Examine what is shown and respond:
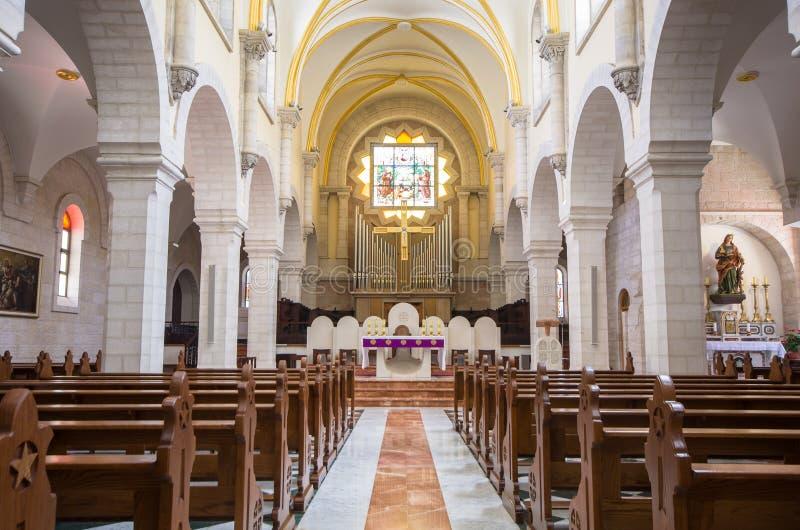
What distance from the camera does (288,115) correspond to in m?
16.6

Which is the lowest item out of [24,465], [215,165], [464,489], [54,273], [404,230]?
[464,489]

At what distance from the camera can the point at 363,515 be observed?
5000 millimetres

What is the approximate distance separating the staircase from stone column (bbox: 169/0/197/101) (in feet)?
22.5

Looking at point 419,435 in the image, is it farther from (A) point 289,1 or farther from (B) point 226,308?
(A) point 289,1

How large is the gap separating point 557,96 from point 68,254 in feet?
39.3

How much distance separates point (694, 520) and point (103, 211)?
17644 millimetres

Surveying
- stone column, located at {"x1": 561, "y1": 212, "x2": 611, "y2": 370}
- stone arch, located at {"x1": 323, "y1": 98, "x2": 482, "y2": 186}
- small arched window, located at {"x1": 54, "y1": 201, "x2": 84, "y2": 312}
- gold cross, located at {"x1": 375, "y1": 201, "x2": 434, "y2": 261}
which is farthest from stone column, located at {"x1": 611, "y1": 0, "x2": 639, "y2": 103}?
stone arch, located at {"x1": 323, "y1": 98, "x2": 482, "y2": 186}

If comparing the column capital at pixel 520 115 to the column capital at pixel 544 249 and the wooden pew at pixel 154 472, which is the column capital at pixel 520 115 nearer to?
the column capital at pixel 544 249

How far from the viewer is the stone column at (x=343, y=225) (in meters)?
25.5

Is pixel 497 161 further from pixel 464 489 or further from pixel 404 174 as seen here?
pixel 464 489

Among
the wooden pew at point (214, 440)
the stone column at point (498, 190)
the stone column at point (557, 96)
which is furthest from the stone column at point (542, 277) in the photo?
the wooden pew at point (214, 440)

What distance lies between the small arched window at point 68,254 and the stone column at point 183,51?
8.26 metres

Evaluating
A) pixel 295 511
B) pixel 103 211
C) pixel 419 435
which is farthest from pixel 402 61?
pixel 295 511

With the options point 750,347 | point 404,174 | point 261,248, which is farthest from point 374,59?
point 750,347
